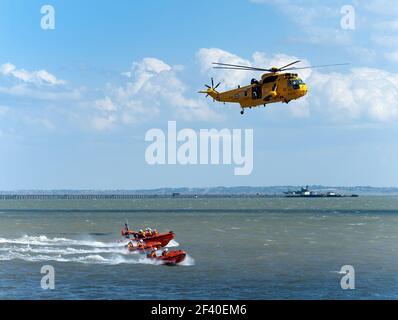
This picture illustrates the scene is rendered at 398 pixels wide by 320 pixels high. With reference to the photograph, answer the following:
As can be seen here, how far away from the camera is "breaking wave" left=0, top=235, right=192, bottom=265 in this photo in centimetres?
7900

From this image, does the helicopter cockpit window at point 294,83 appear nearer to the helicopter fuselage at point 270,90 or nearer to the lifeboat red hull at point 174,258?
the helicopter fuselage at point 270,90

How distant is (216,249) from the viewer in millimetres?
90750

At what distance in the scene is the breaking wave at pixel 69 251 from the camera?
79000 millimetres

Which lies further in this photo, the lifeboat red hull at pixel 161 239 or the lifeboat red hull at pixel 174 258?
the lifeboat red hull at pixel 161 239

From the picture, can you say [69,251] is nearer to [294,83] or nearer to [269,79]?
[269,79]

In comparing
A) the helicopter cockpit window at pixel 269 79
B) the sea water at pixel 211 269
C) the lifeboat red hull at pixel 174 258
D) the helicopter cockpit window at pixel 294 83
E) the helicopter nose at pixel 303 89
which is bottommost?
the sea water at pixel 211 269

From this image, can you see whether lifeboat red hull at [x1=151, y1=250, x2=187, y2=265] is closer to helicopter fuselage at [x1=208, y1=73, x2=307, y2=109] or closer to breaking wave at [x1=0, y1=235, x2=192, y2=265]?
breaking wave at [x1=0, y1=235, x2=192, y2=265]

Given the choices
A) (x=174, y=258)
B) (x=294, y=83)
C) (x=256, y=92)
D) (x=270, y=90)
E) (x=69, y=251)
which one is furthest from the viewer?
(x=69, y=251)

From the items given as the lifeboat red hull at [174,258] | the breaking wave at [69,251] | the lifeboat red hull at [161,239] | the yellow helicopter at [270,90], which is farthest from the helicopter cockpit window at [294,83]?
the lifeboat red hull at [161,239]

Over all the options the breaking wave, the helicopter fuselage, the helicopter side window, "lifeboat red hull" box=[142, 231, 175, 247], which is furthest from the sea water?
the helicopter side window

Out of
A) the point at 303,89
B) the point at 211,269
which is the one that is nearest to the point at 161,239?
the point at 211,269

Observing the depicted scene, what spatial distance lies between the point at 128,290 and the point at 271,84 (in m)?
25.3

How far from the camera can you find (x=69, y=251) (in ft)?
294

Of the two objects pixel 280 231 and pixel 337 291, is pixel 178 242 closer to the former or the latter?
pixel 280 231
